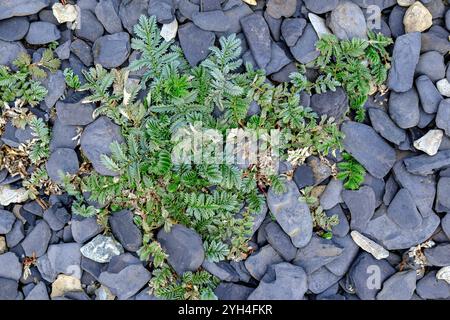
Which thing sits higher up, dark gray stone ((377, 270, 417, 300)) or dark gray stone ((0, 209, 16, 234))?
dark gray stone ((0, 209, 16, 234))

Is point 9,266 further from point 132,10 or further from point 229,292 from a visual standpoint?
point 132,10

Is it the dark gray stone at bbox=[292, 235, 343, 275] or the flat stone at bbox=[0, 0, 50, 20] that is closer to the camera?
the flat stone at bbox=[0, 0, 50, 20]

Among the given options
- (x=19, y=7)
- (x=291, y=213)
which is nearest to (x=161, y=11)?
(x=19, y=7)

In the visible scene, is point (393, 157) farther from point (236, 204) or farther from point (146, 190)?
point (146, 190)

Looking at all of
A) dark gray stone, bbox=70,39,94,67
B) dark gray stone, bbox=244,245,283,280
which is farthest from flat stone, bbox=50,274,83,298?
dark gray stone, bbox=70,39,94,67

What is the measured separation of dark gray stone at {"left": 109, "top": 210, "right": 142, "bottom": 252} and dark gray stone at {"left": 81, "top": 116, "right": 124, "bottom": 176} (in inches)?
10.4

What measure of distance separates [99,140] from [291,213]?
125cm

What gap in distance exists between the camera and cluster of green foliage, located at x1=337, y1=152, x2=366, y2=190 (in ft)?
10.5

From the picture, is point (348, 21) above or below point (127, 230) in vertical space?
above

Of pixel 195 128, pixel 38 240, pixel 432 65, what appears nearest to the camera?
pixel 195 128

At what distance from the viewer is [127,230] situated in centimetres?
317

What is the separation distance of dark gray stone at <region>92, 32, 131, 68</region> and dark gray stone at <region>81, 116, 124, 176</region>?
347 mm

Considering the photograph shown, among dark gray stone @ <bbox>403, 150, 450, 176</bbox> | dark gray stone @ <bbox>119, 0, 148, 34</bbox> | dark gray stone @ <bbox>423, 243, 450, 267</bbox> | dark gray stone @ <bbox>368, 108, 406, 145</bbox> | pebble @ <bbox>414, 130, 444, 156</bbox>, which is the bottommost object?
dark gray stone @ <bbox>423, 243, 450, 267</bbox>

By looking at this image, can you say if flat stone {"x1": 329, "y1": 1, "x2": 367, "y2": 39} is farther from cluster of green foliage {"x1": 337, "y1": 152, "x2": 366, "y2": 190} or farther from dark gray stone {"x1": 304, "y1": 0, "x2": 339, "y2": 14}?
cluster of green foliage {"x1": 337, "y1": 152, "x2": 366, "y2": 190}
